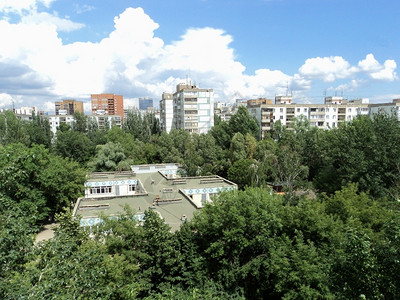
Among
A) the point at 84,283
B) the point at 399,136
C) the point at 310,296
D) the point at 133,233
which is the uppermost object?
the point at 399,136

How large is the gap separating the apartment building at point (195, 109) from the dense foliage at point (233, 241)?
101 feet

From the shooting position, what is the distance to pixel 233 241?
A: 14.3 m

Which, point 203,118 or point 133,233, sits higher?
point 203,118

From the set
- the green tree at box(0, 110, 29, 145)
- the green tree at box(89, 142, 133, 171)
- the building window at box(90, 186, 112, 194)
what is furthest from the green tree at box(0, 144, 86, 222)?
the green tree at box(0, 110, 29, 145)

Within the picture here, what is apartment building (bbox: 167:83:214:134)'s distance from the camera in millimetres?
63188

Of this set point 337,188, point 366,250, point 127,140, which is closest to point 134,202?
point 366,250

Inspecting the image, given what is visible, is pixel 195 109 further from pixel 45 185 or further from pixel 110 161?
pixel 45 185

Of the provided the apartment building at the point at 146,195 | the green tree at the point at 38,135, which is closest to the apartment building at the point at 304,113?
the apartment building at the point at 146,195

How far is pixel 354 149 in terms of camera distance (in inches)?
1067

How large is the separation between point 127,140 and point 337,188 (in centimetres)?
3641

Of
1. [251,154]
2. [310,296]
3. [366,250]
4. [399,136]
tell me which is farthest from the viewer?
[251,154]

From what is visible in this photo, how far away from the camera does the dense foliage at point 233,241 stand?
7215mm

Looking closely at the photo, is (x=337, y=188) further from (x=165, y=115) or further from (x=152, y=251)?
(x=165, y=115)

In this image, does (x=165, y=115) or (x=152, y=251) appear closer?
(x=152, y=251)
